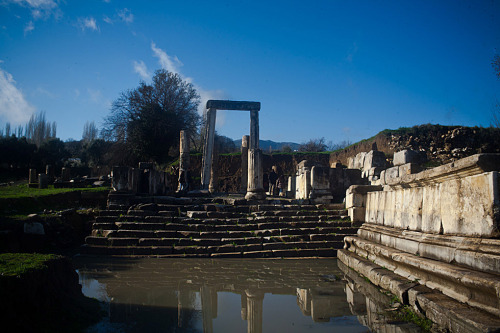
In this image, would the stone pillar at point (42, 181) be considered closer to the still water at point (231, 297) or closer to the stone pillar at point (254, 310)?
the still water at point (231, 297)

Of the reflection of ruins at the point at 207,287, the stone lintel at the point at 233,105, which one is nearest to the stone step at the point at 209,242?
the reflection of ruins at the point at 207,287

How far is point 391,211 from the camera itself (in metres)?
6.84

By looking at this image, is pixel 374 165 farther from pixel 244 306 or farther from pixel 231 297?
pixel 244 306

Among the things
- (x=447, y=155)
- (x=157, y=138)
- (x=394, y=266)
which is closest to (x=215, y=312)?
(x=394, y=266)

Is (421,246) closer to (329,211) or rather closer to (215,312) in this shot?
(215,312)

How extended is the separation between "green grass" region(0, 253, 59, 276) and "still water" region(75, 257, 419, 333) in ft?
3.07

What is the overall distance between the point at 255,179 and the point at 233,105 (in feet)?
19.4

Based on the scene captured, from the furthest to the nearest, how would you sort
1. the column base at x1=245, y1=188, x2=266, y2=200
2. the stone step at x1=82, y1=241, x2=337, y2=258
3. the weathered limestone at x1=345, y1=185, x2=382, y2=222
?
1. the column base at x1=245, y1=188, x2=266, y2=200
2. the weathered limestone at x1=345, y1=185, x2=382, y2=222
3. the stone step at x1=82, y1=241, x2=337, y2=258

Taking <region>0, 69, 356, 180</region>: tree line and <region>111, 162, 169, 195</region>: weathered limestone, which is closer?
<region>111, 162, 169, 195</region>: weathered limestone

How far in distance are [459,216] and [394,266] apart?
1.54 m

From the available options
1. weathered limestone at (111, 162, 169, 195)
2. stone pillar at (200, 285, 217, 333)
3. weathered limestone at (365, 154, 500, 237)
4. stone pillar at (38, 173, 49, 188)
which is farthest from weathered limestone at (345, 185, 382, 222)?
stone pillar at (38, 173, 49, 188)

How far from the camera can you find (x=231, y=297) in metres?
5.08

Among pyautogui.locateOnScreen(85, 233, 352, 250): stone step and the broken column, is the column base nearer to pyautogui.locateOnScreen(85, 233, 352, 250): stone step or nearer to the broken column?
the broken column

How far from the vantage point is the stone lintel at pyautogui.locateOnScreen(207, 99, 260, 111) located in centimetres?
1706
